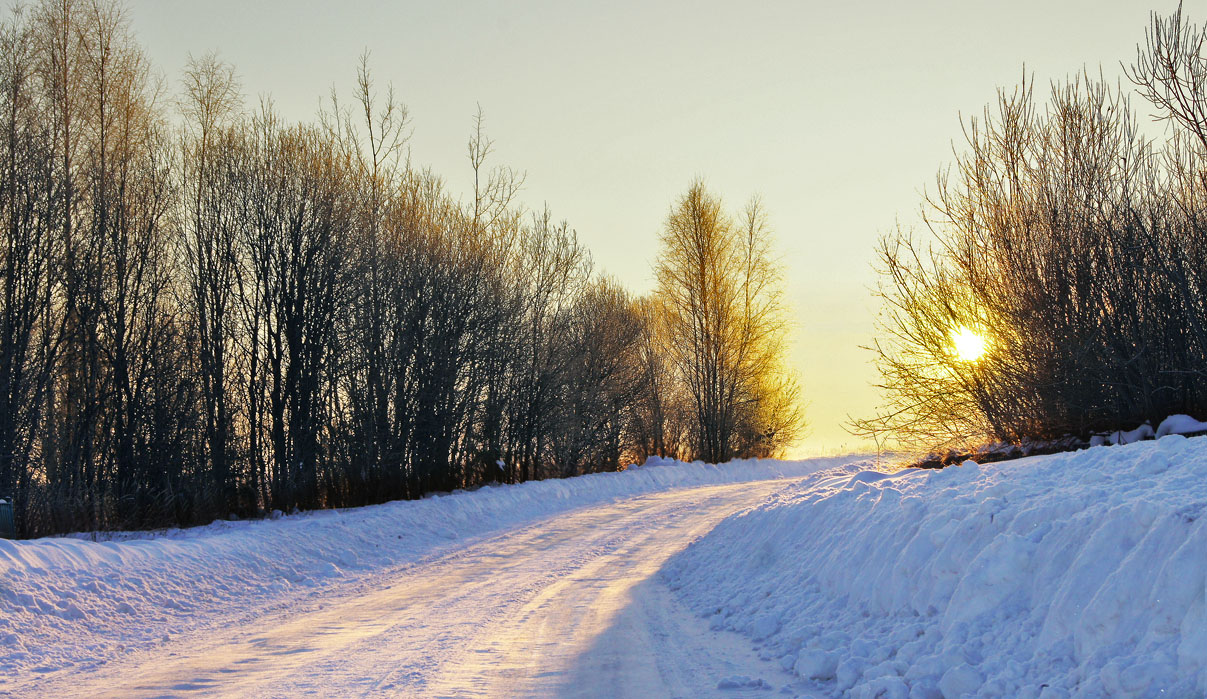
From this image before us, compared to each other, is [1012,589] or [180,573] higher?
[1012,589]

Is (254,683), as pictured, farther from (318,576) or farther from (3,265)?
(3,265)

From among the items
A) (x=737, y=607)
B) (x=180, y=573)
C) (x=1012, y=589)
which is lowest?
(x=737, y=607)

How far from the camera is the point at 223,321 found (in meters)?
20.7

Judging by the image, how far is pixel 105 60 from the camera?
18859 mm

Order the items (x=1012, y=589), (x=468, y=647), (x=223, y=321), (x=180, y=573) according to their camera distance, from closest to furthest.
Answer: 1. (x=1012, y=589)
2. (x=468, y=647)
3. (x=180, y=573)
4. (x=223, y=321)

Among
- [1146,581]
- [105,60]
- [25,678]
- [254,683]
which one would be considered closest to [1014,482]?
[1146,581]

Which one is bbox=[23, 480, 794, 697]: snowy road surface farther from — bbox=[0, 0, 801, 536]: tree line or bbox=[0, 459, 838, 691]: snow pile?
bbox=[0, 0, 801, 536]: tree line

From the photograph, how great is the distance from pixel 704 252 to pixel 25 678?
3117 centimetres

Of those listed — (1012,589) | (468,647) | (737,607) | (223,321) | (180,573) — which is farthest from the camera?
(223,321)

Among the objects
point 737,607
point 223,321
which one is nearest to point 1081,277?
point 737,607

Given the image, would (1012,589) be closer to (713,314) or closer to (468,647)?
(468,647)

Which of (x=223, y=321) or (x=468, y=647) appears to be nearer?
(x=468, y=647)

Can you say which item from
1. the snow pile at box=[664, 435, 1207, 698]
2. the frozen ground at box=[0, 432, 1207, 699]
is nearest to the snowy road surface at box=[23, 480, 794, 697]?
the frozen ground at box=[0, 432, 1207, 699]

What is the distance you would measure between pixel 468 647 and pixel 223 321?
56.1 feet
